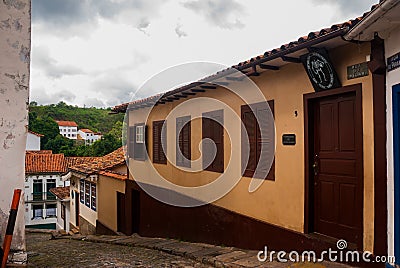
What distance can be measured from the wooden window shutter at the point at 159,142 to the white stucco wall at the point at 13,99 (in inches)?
289

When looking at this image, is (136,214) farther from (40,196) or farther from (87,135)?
(87,135)

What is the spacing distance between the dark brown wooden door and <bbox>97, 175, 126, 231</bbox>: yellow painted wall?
10.0 m

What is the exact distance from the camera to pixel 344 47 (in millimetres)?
5379

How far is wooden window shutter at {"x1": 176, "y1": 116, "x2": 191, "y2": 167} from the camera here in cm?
1064

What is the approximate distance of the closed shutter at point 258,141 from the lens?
280 inches

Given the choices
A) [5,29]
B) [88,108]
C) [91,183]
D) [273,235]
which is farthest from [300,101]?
[88,108]

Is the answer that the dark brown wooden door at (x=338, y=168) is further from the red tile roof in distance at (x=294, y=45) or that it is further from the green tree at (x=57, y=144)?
the green tree at (x=57, y=144)

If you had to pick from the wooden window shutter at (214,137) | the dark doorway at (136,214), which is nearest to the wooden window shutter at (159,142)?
the dark doorway at (136,214)

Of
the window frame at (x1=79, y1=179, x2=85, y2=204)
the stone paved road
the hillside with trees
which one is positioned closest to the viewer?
the stone paved road

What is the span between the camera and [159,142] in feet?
41.0

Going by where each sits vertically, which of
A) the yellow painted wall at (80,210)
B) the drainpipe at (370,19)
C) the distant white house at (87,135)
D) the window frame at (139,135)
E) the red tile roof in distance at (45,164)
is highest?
the distant white house at (87,135)

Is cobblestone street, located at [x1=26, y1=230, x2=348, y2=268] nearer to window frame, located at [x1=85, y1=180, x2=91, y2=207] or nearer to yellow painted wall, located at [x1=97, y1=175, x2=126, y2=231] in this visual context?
yellow painted wall, located at [x1=97, y1=175, x2=126, y2=231]

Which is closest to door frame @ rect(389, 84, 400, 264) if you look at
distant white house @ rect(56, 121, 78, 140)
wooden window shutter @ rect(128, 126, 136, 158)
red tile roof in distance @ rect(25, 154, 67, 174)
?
wooden window shutter @ rect(128, 126, 136, 158)

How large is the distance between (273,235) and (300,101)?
236 cm
